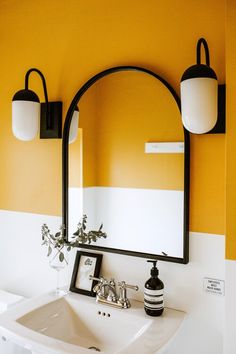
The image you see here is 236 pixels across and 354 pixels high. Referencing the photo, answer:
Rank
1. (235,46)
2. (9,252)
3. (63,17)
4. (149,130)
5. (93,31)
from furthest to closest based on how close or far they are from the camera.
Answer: (9,252)
(63,17)
(93,31)
(149,130)
(235,46)

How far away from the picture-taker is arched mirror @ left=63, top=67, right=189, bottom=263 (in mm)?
1523

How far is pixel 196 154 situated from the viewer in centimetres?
148

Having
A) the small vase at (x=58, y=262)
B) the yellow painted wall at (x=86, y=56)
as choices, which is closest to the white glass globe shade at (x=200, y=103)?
the yellow painted wall at (x=86, y=56)

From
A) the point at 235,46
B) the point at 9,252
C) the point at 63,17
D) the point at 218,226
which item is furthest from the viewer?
the point at 9,252

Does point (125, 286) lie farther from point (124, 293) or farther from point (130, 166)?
point (130, 166)

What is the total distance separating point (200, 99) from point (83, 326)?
1154mm

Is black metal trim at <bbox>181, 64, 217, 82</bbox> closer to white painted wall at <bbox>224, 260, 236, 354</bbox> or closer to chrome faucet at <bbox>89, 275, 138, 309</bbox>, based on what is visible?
white painted wall at <bbox>224, 260, 236, 354</bbox>

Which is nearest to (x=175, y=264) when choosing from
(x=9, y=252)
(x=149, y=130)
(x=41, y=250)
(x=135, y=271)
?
(x=135, y=271)

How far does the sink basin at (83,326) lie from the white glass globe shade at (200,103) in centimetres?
82

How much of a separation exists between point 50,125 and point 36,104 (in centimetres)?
14

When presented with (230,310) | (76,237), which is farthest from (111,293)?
(230,310)

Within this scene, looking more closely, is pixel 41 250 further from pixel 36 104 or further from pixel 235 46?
pixel 235 46

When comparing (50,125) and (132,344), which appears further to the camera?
(50,125)

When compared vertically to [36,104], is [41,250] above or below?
below
